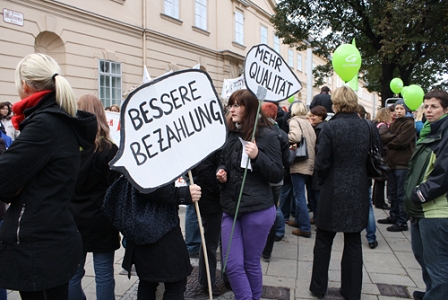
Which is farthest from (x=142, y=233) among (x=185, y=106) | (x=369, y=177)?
(x=369, y=177)

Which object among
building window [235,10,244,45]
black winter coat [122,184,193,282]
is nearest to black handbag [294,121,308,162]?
black winter coat [122,184,193,282]

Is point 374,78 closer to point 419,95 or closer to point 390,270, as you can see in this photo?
point 419,95

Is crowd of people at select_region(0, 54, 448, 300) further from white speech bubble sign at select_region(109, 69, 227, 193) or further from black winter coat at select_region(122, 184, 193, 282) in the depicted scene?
white speech bubble sign at select_region(109, 69, 227, 193)

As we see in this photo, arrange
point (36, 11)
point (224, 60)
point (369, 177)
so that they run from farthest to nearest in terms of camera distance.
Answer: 1. point (224, 60)
2. point (36, 11)
3. point (369, 177)

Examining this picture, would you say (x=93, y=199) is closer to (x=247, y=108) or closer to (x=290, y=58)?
(x=247, y=108)

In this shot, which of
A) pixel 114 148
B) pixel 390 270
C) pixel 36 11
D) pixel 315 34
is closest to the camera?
pixel 114 148

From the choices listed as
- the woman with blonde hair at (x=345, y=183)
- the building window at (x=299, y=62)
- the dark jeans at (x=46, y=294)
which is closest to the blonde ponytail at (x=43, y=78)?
the dark jeans at (x=46, y=294)

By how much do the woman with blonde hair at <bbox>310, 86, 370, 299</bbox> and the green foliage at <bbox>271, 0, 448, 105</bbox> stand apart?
1095cm

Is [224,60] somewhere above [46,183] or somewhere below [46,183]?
above

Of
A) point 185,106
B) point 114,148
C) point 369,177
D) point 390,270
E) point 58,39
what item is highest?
point 58,39

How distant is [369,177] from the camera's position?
3459 millimetres

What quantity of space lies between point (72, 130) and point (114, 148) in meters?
0.68

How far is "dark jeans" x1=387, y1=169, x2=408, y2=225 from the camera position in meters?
5.52

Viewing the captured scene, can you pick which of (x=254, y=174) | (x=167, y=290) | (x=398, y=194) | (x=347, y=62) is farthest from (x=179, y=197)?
(x=347, y=62)
